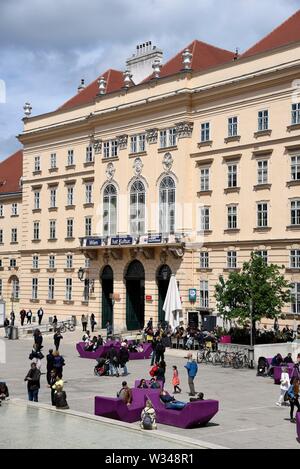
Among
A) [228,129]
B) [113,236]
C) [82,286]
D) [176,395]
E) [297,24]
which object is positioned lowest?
[176,395]

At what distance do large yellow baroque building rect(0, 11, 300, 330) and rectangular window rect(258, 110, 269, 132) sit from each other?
0.47 ft

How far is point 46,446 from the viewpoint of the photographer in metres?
16.0

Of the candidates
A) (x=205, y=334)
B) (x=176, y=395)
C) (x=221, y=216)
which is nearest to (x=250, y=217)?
(x=221, y=216)

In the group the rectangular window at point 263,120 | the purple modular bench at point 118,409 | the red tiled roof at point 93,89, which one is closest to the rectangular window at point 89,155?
the red tiled roof at point 93,89

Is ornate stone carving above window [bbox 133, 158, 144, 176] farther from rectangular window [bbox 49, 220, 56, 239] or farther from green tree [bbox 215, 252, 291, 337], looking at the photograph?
green tree [bbox 215, 252, 291, 337]

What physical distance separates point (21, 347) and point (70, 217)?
55.3 feet

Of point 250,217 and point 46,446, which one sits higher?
point 250,217

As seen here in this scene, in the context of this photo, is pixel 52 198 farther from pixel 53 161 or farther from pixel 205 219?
pixel 205 219

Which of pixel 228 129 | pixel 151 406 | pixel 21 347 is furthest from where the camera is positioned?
pixel 228 129

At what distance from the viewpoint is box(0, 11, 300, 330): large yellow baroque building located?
44750 millimetres

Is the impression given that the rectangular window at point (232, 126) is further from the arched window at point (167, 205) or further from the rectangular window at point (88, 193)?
the rectangular window at point (88, 193)

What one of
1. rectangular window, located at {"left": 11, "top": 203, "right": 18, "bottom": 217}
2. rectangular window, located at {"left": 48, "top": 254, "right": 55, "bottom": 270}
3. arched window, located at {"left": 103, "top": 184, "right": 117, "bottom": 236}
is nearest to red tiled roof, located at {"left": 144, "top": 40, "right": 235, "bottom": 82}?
arched window, located at {"left": 103, "top": 184, "right": 117, "bottom": 236}

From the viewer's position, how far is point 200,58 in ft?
176

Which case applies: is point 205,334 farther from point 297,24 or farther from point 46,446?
point 46,446
